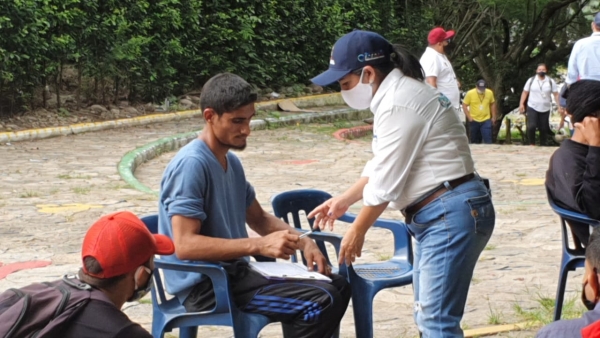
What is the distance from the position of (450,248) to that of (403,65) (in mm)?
796

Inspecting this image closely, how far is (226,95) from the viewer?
4156 mm

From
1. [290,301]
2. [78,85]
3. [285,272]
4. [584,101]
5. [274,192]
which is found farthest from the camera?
[78,85]

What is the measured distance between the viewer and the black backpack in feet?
9.02

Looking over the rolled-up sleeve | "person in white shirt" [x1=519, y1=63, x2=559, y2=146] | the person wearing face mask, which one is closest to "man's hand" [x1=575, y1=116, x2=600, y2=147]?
the rolled-up sleeve

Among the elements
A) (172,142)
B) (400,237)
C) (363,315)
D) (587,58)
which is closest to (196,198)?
(363,315)

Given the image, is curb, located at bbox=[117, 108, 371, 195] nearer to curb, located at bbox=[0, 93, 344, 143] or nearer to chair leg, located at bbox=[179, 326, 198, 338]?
curb, located at bbox=[0, 93, 344, 143]

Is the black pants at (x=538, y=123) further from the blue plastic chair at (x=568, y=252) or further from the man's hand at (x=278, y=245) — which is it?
the man's hand at (x=278, y=245)

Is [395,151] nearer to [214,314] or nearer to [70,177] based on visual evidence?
[214,314]

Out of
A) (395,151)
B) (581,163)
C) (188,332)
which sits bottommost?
(188,332)

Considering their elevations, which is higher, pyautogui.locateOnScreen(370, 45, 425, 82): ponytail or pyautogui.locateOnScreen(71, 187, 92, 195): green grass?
pyautogui.locateOnScreen(370, 45, 425, 82): ponytail

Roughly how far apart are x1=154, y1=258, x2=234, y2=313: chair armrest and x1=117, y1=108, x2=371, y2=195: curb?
6288 millimetres

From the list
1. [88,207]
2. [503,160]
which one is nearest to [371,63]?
[88,207]

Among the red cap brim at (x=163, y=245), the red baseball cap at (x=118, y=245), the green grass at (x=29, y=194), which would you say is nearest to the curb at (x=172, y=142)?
the green grass at (x=29, y=194)

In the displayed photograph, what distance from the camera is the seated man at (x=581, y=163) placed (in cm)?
455
